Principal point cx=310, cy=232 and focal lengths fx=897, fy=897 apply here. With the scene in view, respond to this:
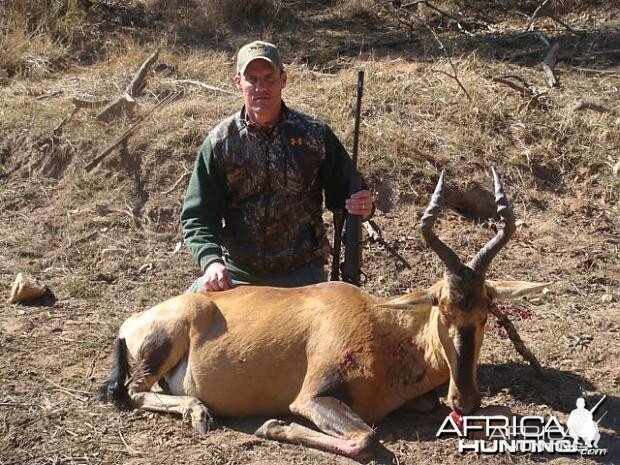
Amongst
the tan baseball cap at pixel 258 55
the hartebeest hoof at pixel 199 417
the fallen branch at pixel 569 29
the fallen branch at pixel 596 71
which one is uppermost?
the fallen branch at pixel 569 29

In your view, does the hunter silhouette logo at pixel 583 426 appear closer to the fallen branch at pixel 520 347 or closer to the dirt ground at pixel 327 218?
the dirt ground at pixel 327 218

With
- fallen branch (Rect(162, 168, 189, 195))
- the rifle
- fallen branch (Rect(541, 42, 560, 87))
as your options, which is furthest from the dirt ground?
the rifle

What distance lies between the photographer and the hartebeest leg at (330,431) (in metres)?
5.48

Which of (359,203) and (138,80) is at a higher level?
(138,80)

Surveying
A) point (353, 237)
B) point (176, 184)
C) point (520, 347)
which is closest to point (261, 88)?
point (353, 237)

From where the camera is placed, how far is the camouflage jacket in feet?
22.8

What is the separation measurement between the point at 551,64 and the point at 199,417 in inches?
326

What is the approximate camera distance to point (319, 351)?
19.7 ft

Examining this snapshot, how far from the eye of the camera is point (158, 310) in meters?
6.50

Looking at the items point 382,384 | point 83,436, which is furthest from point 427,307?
point 83,436

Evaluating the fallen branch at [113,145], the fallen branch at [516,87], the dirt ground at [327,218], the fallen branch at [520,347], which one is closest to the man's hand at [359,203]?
the fallen branch at [520,347]

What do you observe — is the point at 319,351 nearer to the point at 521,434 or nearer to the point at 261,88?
the point at 521,434

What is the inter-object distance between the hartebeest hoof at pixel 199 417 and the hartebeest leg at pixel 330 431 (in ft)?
1.19

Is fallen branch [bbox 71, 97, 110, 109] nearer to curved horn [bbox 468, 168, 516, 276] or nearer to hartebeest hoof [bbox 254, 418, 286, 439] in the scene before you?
hartebeest hoof [bbox 254, 418, 286, 439]
